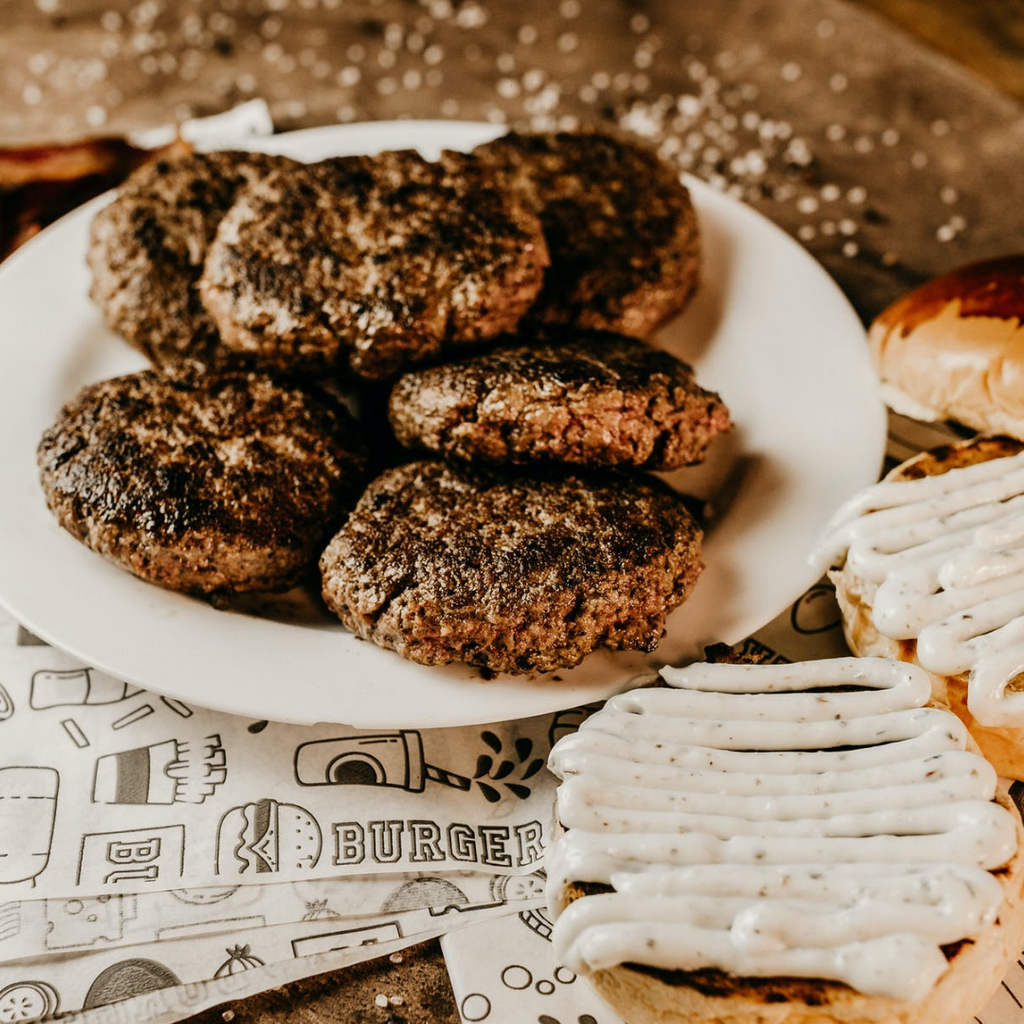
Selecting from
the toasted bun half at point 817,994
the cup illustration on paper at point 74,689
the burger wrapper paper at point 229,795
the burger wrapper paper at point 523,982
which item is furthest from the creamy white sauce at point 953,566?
the cup illustration on paper at point 74,689

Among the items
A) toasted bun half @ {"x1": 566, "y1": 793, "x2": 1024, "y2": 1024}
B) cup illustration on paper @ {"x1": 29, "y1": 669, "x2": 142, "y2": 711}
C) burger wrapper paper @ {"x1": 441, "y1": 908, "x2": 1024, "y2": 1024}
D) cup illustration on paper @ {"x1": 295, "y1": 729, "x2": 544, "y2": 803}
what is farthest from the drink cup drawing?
toasted bun half @ {"x1": 566, "y1": 793, "x2": 1024, "y2": 1024}

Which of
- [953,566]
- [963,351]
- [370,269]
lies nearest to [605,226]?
[370,269]

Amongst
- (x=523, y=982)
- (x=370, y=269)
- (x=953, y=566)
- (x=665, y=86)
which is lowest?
(x=523, y=982)

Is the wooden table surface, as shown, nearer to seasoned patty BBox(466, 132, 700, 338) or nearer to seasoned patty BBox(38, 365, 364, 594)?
seasoned patty BBox(466, 132, 700, 338)

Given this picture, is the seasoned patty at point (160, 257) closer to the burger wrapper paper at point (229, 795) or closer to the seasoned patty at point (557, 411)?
the seasoned patty at point (557, 411)

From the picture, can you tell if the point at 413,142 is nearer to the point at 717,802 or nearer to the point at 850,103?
the point at 850,103

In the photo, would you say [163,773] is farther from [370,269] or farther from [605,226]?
[605,226]
